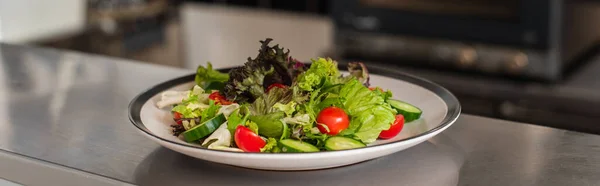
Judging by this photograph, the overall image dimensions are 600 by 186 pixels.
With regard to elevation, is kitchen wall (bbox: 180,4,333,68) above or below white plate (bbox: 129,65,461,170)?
below

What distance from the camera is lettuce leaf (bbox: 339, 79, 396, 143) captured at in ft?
2.81

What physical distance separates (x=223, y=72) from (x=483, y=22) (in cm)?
115

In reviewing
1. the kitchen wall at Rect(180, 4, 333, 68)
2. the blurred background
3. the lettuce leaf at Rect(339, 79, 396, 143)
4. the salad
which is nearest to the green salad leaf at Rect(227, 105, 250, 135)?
the salad

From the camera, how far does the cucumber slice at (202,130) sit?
2.82ft

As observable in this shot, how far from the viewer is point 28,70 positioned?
1.34 meters

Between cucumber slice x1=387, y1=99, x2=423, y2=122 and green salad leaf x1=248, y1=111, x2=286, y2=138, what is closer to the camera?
green salad leaf x1=248, y1=111, x2=286, y2=138

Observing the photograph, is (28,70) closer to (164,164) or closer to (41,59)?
(41,59)

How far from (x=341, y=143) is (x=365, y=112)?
0.18 feet

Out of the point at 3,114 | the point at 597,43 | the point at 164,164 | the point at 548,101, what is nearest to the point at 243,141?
the point at 164,164

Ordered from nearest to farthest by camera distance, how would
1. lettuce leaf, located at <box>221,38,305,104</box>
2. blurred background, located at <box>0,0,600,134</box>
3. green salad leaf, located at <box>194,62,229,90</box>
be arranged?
1. lettuce leaf, located at <box>221,38,305,104</box>
2. green salad leaf, located at <box>194,62,229,90</box>
3. blurred background, located at <box>0,0,600,134</box>

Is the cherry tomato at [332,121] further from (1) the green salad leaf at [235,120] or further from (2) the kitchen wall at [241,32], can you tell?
(2) the kitchen wall at [241,32]

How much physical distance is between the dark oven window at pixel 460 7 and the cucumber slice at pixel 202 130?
1343 millimetres

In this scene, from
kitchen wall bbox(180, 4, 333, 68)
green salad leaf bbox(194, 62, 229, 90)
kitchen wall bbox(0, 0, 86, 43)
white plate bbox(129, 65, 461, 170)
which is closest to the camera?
white plate bbox(129, 65, 461, 170)

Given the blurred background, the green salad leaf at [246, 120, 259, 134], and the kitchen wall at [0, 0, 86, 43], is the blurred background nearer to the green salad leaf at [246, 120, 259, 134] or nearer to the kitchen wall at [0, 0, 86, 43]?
the kitchen wall at [0, 0, 86, 43]
